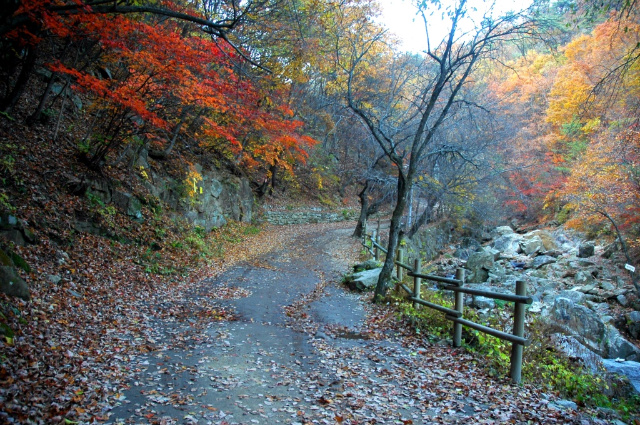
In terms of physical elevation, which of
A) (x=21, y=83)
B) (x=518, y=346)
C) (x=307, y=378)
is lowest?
(x=307, y=378)

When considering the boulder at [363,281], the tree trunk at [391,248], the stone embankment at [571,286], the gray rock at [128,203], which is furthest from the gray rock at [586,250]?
the gray rock at [128,203]

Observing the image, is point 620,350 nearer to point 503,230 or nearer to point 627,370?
point 627,370

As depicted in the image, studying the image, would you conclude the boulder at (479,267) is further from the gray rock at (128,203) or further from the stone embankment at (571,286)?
the gray rock at (128,203)

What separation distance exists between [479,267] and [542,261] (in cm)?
556

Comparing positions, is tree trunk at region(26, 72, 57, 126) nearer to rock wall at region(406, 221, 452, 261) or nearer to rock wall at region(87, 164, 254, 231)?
rock wall at region(87, 164, 254, 231)

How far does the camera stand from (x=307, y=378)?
17.6 feet

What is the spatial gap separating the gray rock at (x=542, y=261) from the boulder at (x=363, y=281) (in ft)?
42.4

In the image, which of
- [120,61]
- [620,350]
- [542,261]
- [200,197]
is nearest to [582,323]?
[620,350]

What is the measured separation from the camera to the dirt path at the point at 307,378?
4352 mm

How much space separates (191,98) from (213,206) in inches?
299

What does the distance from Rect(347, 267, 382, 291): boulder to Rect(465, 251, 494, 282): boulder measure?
7422 millimetres

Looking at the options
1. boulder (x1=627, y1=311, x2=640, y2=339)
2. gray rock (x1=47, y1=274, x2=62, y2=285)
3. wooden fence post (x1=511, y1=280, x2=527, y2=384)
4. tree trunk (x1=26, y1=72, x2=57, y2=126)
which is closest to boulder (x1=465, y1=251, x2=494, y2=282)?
boulder (x1=627, y1=311, x2=640, y2=339)

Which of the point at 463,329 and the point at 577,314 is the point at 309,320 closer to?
the point at 463,329

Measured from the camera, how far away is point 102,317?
6758mm
